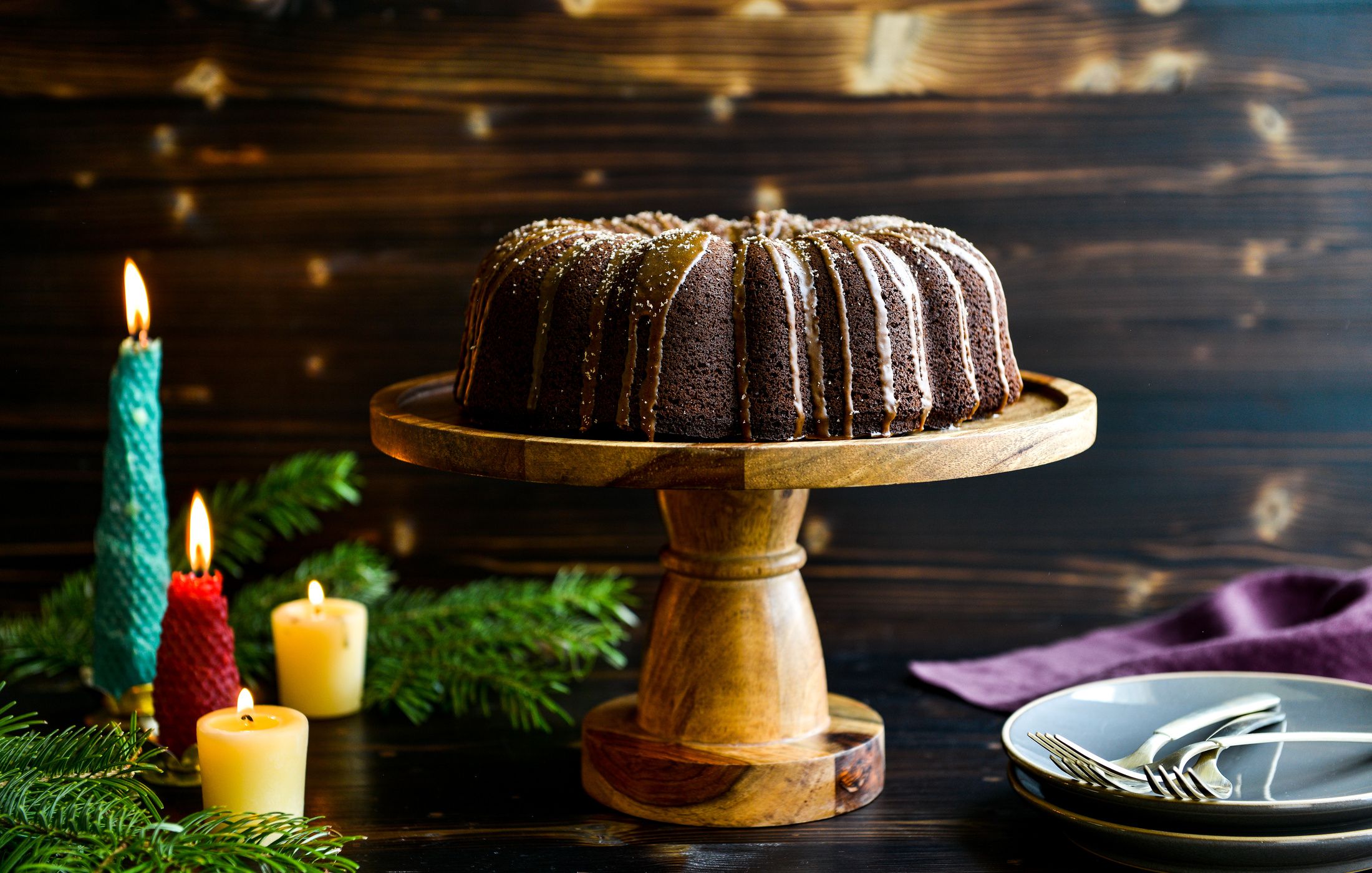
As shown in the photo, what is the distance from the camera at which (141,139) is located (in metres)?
1.43

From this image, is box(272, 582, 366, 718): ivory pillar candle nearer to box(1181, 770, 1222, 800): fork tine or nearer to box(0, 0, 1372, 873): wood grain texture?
box(0, 0, 1372, 873): wood grain texture

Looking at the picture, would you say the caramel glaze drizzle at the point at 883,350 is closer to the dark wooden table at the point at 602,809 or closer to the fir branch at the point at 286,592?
the dark wooden table at the point at 602,809

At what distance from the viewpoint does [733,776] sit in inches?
38.8

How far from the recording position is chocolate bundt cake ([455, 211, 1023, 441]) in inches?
35.5

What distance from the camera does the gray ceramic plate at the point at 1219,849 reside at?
843 millimetres

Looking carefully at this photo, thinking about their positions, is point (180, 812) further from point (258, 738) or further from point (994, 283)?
point (994, 283)

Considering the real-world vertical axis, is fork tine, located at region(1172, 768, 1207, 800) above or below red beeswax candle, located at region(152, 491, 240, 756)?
below

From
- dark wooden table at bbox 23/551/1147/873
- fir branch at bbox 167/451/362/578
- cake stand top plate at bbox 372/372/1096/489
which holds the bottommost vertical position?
dark wooden table at bbox 23/551/1147/873

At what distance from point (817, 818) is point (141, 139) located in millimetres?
966

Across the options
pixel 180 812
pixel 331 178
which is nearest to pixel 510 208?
pixel 331 178

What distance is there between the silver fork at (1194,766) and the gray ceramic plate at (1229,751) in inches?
0.5

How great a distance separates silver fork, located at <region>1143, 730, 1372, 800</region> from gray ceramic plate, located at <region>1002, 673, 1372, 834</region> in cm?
1

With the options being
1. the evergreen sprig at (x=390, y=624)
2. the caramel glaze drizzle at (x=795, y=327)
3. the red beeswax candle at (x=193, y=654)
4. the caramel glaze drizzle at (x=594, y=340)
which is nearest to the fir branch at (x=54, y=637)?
the evergreen sprig at (x=390, y=624)

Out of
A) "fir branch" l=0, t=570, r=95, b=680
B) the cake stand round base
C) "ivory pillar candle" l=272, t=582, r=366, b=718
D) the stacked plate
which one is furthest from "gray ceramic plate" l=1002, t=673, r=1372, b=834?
"fir branch" l=0, t=570, r=95, b=680
